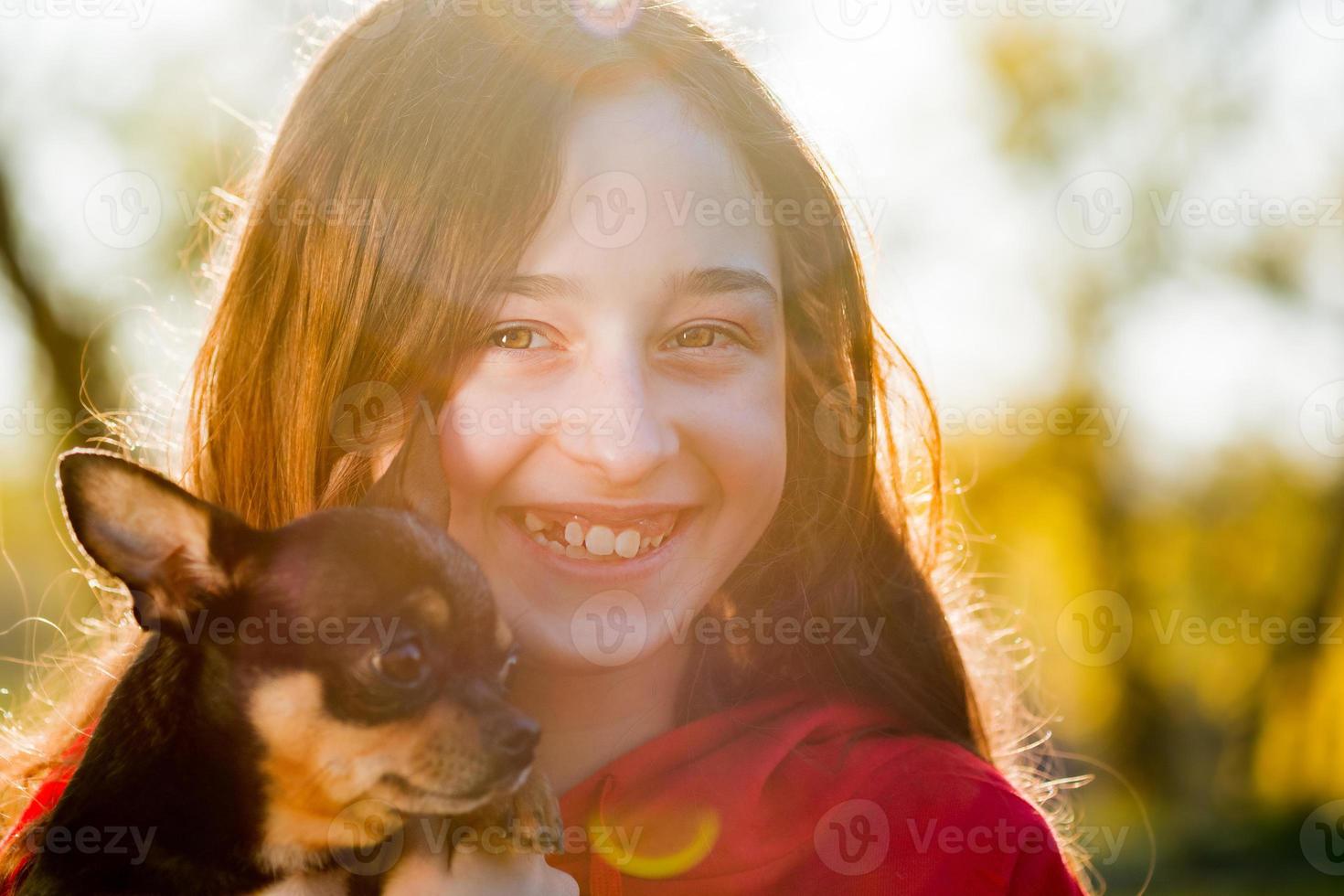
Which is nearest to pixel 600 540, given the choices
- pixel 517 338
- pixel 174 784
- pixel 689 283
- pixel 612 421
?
pixel 612 421

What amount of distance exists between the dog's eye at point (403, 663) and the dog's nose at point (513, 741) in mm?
166

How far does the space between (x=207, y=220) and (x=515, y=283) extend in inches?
55.1

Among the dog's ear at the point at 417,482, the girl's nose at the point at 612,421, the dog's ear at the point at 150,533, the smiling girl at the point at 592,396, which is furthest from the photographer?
the smiling girl at the point at 592,396

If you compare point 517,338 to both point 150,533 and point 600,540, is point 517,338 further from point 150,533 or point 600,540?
point 150,533

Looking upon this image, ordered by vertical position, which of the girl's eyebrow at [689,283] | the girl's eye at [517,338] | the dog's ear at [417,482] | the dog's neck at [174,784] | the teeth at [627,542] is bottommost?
the dog's neck at [174,784]

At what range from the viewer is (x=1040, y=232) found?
67.2ft

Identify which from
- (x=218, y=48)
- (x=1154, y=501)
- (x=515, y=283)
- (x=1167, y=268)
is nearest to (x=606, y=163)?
(x=515, y=283)

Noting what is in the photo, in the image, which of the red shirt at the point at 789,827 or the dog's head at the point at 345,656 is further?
the red shirt at the point at 789,827

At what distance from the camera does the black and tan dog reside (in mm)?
2029

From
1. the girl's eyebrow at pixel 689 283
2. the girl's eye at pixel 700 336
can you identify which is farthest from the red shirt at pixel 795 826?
the girl's eyebrow at pixel 689 283

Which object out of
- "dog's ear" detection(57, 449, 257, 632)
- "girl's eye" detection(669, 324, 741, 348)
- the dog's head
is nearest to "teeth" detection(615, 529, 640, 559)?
"girl's eye" detection(669, 324, 741, 348)

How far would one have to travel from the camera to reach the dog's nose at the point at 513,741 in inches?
82.6

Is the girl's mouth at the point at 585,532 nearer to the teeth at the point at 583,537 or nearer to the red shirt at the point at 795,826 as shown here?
the teeth at the point at 583,537

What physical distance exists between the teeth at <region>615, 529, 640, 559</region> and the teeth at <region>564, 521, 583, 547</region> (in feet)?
0.27
